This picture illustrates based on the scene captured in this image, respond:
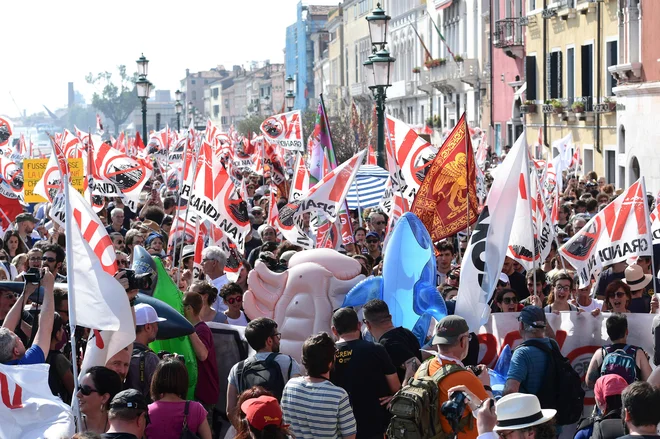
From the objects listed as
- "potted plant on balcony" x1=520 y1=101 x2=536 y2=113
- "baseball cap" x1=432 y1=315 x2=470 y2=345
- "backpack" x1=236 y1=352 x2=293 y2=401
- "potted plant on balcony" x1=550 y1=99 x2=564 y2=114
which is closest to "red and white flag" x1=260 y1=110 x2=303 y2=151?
"potted plant on balcony" x1=550 y1=99 x2=564 y2=114

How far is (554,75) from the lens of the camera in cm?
3578

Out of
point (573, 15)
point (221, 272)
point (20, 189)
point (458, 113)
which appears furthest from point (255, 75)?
point (221, 272)

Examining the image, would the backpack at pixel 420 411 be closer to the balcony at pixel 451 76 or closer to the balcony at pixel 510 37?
the balcony at pixel 510 37

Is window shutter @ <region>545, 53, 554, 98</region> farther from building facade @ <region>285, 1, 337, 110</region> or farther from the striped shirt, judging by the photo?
building facade @ <region>285, 1, 337, 110</region>

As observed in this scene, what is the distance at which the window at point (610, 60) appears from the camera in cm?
3004

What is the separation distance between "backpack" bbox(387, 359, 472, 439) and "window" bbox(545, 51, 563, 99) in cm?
3017

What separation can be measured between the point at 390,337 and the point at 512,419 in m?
1.94

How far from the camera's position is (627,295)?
859 centimetres

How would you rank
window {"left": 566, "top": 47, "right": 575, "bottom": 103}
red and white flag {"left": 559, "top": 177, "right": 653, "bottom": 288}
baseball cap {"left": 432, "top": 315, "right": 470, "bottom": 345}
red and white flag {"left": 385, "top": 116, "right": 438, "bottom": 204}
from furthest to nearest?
1. window {"left": 566, "top": 47, "right": 575, "bottom": 103}
2. red and white flag {"left": 385, "top": 116, "right": 438, "bottom": 204}
3. red and white flag {"left": 559, "top": 177, "right": 653, "bottom": 288}
4. baseball cap {"left": 432, "top": 315, "right": 470, "bottom": 345}

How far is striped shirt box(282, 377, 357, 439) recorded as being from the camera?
600 cm

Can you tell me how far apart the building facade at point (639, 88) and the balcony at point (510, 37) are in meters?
11.5

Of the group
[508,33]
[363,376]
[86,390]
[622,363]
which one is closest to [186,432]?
[86,390]

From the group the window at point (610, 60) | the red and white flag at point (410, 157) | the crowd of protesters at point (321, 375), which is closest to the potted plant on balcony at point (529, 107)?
the window at point (610, 60)

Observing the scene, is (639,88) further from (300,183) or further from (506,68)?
(506,68)
